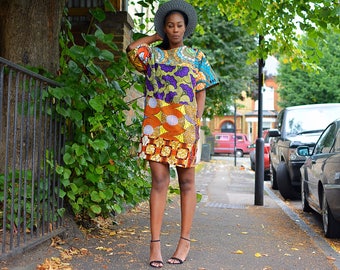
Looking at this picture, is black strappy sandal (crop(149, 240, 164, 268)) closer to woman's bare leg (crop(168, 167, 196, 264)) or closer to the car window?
woman's bare leg (crop(168, 167, 196, 264))

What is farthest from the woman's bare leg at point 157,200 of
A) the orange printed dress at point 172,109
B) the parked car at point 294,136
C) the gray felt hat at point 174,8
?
the parked car at point 294,136

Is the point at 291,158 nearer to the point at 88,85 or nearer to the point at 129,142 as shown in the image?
the point at 129,142

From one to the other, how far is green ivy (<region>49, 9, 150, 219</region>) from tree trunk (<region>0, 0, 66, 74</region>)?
8.2 inches

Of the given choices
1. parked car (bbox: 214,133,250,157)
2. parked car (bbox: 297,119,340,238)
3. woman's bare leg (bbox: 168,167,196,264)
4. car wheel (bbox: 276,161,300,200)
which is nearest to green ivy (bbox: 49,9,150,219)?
woman's bare leg (bbox: 168,167,196,264)

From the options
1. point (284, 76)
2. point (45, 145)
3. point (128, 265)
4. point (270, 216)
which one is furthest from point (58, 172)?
point (284, 76)

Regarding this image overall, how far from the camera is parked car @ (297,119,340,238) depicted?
580cm

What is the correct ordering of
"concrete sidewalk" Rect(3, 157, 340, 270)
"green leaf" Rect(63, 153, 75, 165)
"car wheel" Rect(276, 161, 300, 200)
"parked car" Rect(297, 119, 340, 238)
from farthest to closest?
"car wheel" Rect(276, 161, 300, 200)
"parked car" Rect(297, 119, 340, 238)
"green leaf" Rect(63, 153, 75, 165)
"concrete sidewalk" Rect(3, 157, 340, 270)

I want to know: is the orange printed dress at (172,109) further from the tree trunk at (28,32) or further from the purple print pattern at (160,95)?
the tree trunk at (28,32)

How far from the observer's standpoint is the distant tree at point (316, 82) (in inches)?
1624

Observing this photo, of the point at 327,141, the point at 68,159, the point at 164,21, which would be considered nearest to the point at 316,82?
the point at 327,141

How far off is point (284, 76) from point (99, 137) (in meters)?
42.5

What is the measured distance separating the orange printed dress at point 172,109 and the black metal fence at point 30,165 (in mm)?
828

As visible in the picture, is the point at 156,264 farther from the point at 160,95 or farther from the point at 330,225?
the point at 330,225

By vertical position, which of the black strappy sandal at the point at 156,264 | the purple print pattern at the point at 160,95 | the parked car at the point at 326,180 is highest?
the purple print pattern at the point at 160,95
